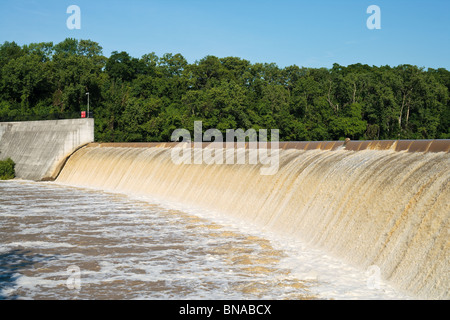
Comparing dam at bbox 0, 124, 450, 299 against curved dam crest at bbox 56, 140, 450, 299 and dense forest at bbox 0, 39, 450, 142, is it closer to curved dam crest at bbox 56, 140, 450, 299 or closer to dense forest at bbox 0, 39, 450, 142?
curved dam crest at bbox 56, 140, 450, 299

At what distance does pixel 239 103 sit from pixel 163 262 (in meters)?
45.2

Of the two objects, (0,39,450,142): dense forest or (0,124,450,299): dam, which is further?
(0,39,450,142): dense forest

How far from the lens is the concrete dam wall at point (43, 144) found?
40625mm

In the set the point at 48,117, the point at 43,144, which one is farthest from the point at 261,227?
the point at 48,117

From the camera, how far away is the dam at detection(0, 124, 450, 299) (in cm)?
988

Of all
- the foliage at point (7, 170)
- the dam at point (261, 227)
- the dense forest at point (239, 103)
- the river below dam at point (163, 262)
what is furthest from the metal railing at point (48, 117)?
the river below dam at point (163, 262)

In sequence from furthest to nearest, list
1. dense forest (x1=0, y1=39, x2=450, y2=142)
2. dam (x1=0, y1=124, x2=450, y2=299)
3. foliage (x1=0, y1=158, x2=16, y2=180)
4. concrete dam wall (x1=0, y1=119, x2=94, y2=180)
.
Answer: dense forest (x1=0, y1=39, x2=450, y2=142), foliage (x1=0, y1=158, x2=16, y2=180), concrete dam wall (x1=0, y1=119, x2=94, y2=180), dam (x1=0, y1=124, x2=450, y2=299)

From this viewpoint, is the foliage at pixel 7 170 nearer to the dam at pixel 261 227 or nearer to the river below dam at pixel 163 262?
the dam at pixel 261 227

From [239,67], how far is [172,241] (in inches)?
2932

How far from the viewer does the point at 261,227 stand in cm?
1658

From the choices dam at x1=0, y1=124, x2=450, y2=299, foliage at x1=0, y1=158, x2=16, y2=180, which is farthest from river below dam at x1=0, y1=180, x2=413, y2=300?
foliage at x1=0, y1=158, x2=16, y2=180

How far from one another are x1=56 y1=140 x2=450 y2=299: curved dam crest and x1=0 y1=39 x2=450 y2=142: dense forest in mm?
28711

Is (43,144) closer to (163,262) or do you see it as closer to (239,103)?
(239,103)

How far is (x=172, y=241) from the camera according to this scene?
14.8 m
